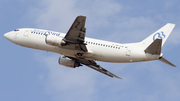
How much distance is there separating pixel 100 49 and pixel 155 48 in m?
8.37

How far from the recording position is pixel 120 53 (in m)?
48.9

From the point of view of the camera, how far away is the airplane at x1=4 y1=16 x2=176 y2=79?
154 ft

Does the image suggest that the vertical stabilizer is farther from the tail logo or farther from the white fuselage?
the white fuselage

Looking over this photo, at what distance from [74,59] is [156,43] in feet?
51.2

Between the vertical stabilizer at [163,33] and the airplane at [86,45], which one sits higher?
the vertical stabilizer at [163,33]

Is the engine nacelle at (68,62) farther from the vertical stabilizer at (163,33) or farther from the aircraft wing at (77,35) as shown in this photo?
the vertical stabilizer at (163,33)

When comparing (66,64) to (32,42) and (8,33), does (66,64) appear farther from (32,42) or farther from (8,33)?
(8,33)

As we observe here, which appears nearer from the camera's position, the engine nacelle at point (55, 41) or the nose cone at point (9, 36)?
the engine nacelle at point (55, 41)

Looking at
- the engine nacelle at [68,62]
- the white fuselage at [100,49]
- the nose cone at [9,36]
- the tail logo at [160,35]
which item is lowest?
the engine nacelle at [68,62]

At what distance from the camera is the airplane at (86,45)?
46787mm

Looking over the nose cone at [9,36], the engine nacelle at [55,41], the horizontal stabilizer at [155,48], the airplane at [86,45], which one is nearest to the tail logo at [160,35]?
the airplane at [86,45]

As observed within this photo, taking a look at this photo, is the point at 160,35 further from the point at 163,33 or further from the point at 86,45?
the point at 86,45

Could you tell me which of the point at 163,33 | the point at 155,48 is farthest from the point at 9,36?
the point at 163,33

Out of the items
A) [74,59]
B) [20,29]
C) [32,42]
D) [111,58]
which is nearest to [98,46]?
[111,58]
